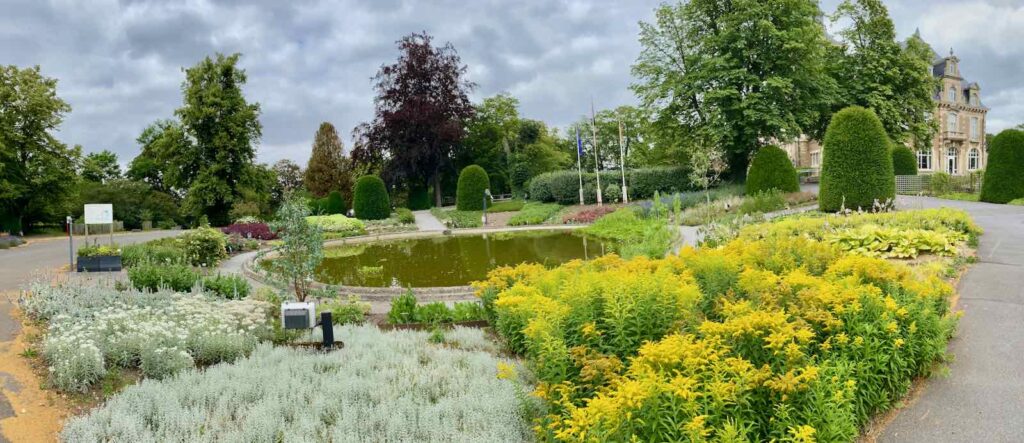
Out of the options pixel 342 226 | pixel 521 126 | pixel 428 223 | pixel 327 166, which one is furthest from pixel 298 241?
pixel 327 166

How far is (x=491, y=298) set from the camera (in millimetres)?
5883

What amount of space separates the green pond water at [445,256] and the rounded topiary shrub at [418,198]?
1680 centimetres

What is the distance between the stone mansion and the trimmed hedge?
62.2 ft

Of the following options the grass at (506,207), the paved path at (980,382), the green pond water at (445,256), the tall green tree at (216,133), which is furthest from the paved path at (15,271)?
the grass at (506,207)

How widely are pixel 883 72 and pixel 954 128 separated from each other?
80.9 feet

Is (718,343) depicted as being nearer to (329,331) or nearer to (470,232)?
(329,331)

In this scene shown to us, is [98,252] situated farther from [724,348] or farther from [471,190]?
[471,190]

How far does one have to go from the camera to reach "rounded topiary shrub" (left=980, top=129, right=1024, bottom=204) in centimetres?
1809

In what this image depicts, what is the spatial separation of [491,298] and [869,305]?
3385 mm

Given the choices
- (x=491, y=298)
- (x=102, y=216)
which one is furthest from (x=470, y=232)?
(x=491, y=298)

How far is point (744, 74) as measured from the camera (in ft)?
70.8

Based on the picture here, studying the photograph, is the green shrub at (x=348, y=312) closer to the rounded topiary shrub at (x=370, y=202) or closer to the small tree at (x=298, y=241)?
the small tree at (x=298, y=241)

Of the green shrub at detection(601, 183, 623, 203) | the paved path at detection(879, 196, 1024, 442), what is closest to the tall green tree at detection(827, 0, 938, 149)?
the green shrub at detection(601, 183, 623, 203)

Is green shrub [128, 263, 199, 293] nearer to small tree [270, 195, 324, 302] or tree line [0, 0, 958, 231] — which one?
small tree [270, 195, 324, 302]
